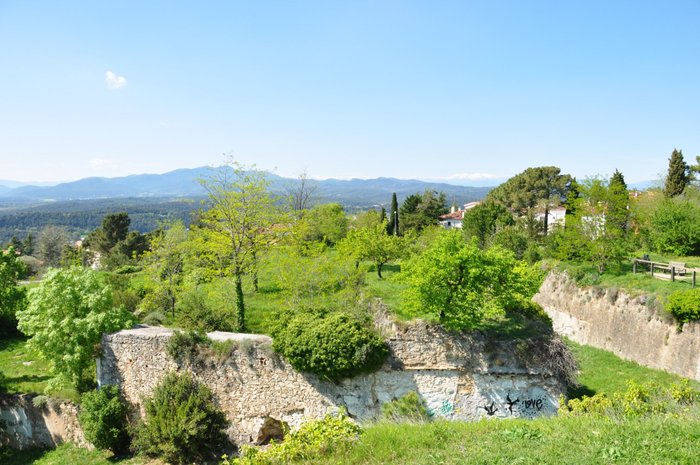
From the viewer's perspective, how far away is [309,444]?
28.6 ft

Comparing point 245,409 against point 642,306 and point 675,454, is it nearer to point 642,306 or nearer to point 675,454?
point 675,454

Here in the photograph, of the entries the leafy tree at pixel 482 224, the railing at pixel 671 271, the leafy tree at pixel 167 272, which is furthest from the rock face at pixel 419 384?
the leafy tree at pixel 482 224

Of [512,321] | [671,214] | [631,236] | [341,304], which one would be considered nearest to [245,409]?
[341,304]

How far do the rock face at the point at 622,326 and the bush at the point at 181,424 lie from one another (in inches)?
692

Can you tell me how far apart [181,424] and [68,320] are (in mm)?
5835

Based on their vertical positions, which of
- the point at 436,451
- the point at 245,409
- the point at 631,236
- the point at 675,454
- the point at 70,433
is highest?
the point at 631,236

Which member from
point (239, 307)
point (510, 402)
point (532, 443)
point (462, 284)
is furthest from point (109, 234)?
point (532, 443)

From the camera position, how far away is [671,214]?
86.5ft

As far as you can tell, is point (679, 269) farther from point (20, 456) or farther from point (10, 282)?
point (10, 282)

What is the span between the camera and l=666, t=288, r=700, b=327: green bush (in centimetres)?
1633

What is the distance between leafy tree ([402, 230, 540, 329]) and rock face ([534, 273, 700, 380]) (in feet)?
23.6

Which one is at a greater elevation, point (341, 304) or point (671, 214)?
point (671, 214)

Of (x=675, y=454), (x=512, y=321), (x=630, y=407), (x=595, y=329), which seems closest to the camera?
(x=675, y=454)

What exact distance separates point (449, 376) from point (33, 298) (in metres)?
15.8
